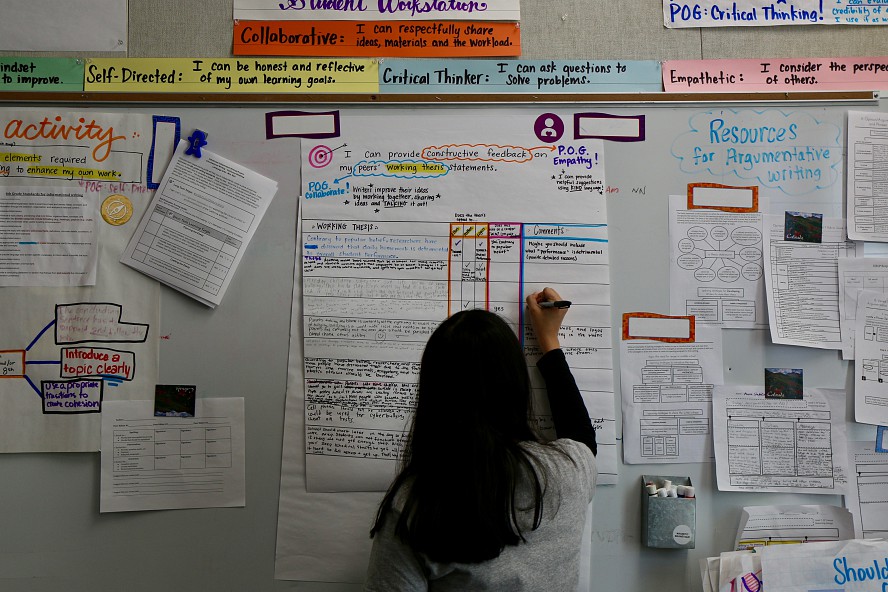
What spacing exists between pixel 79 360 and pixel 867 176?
5.86ft

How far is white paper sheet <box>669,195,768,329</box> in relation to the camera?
1.43 metres

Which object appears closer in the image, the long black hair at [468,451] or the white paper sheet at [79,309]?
the long black hair at [468,451]

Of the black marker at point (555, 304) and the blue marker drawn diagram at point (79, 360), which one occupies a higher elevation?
the black marker at point (555, 304)

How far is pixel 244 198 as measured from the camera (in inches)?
55.4

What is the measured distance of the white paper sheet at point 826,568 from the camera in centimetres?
135

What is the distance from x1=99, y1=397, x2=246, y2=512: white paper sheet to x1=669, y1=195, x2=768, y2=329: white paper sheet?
1011mm

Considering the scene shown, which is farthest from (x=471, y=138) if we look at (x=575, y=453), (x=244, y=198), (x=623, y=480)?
(x=623, y=480)

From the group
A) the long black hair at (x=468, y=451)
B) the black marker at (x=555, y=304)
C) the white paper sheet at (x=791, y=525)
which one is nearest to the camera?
the long black hair at (x=468, y=451)

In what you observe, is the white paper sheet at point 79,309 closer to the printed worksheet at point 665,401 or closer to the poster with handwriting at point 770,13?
the printed worksheet at point 665,401

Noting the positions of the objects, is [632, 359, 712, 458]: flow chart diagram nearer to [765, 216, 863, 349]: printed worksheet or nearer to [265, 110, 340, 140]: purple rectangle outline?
[765, 216, 863, 349]: printed worksheet

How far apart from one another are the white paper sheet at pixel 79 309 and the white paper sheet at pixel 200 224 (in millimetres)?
41

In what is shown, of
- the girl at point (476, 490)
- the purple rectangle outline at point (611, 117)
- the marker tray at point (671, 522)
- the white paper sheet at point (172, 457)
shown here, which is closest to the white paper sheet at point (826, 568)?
the marker tray at point (671, 522)

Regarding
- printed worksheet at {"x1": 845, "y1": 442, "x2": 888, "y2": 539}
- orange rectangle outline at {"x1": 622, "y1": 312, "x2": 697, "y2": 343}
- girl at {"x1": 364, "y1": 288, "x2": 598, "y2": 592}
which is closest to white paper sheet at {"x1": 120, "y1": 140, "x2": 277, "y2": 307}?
girl at {"x1": 364, "y1": 288, "x2": 598, "y2": 592}

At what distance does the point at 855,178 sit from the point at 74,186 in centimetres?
173
